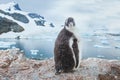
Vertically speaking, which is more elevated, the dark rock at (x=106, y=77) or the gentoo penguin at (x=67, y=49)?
the gentoo penguin at (x=67, y=49)

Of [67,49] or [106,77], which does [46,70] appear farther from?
[106,77]

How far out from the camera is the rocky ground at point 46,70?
26.0ft

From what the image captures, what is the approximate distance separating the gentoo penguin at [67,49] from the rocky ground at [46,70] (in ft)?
0.67

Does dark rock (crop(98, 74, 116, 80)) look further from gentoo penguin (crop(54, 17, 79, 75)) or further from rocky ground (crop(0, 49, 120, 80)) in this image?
gentoo penguin (crop(54, 17, 79, 75))

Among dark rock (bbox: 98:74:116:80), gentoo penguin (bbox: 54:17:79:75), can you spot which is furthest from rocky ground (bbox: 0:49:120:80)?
gentoo penguin (bbox: 54:17:79:75)

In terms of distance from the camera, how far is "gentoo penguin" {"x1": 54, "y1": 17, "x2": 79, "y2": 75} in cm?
791

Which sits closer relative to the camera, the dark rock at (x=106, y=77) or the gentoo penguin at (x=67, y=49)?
the gentoo penguin at (x=67, y=49)

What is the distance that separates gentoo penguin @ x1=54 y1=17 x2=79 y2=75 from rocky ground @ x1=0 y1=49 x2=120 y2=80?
20 centimetres

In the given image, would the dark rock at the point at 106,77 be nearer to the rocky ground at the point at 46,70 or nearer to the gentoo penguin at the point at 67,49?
the rocky ground at the point at 46,70

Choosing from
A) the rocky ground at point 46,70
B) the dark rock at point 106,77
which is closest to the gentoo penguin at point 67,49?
the rocky ground at point 46,70

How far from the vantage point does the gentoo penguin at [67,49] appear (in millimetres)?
7910

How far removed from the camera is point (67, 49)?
7.93m

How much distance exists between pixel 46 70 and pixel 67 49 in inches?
33.8

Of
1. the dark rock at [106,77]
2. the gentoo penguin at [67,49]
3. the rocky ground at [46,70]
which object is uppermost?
the gentoo penguin at [67,49]
